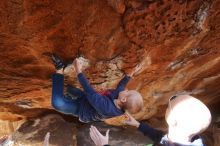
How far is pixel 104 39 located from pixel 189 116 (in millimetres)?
1100

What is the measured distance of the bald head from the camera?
61.9 inches

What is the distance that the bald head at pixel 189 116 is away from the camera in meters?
1.57

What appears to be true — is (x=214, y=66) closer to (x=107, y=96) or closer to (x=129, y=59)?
(x=129, y=59)

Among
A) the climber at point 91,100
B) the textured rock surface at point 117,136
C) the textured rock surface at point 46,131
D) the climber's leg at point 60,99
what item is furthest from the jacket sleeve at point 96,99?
the textured rock surface at point 117,136

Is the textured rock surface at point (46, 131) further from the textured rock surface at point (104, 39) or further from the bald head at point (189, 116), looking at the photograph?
the bald head at point (189, 116)

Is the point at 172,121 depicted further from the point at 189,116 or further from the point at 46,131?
the point at 46,131

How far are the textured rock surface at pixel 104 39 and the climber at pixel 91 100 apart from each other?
230 millimetres

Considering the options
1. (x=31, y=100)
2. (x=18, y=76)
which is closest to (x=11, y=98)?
(x=31, y=100)

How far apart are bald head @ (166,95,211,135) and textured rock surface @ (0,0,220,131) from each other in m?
0.88

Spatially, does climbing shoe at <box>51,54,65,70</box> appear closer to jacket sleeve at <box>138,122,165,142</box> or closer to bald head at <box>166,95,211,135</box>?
jacket sleeve at <box>138,122,165,142</box>

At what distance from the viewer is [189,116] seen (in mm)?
1574

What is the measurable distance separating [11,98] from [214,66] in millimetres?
2336

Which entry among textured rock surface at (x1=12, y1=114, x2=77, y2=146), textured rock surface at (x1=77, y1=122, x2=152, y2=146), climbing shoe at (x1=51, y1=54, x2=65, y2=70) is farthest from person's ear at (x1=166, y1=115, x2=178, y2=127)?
textured rock surface at (x1=77, y1=122, x2=152, y2=146)

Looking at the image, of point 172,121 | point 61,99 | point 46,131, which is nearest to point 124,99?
point 61,99
